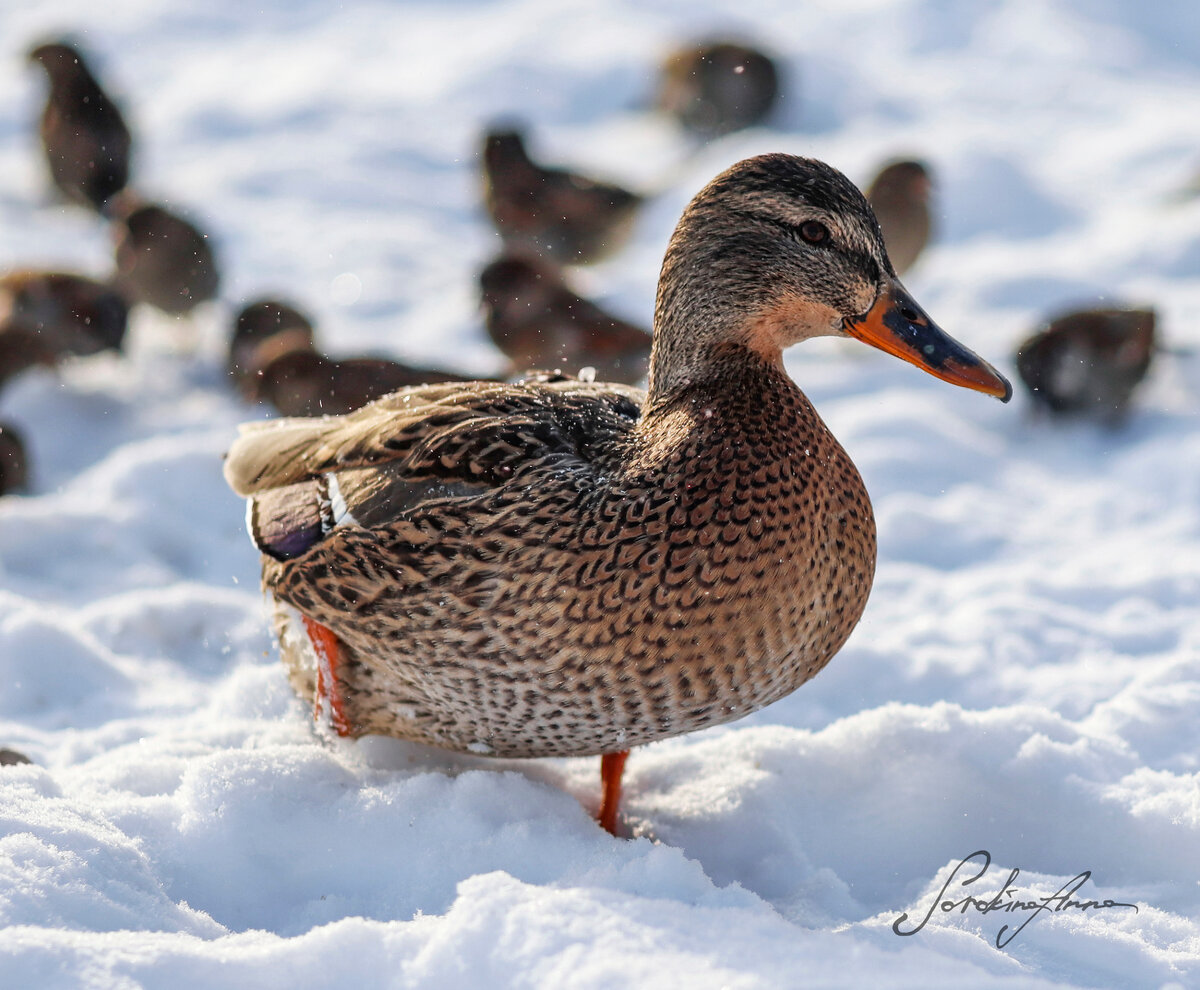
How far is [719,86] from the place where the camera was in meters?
8.55

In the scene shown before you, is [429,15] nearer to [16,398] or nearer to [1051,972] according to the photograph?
[16,398]

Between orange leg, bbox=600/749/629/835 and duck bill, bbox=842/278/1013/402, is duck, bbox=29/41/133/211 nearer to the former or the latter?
orange leg, bbox=600/749/629/835

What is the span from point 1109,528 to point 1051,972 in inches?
104

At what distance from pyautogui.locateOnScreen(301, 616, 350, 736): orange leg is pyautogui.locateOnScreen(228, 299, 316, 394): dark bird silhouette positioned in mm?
3303

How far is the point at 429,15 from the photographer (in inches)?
412

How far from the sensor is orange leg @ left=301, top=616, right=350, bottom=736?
3.07 m

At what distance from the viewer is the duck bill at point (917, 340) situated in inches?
112

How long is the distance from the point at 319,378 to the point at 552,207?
8.13ft

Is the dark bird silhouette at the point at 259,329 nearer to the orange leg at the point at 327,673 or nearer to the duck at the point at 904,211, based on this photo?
the duck at the point at 904,211

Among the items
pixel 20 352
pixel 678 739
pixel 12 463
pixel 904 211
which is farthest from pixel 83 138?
pixel 678 739

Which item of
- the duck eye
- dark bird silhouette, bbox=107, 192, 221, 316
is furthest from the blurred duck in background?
the duck eye

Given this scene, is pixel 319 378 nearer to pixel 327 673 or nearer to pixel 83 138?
pixel 327 673
